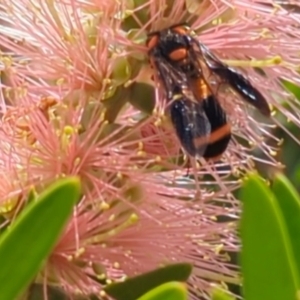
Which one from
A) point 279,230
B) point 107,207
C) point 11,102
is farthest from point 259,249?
point 11,102

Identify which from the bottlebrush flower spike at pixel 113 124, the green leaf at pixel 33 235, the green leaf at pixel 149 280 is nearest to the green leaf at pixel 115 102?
the bottlebrush flower spike at pixel 113 124

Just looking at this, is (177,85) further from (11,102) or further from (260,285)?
(260,285)

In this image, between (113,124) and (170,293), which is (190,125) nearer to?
(113,124)

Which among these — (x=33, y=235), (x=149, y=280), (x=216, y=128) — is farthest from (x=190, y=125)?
(x=33, y=235)

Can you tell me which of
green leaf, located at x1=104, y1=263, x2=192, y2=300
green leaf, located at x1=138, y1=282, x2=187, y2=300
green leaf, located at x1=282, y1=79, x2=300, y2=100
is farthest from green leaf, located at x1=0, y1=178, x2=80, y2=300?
green leaf, located at x1=282, y1=79, x2=300, y2=100

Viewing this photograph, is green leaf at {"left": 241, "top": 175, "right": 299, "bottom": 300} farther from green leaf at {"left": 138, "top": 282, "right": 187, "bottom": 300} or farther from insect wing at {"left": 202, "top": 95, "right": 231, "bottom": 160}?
insect wing at {"left": 202, "top": 95, "right": 231, "bottom": 160}

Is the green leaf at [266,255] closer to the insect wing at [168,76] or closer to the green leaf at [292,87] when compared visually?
the insect wing at [168,76]
